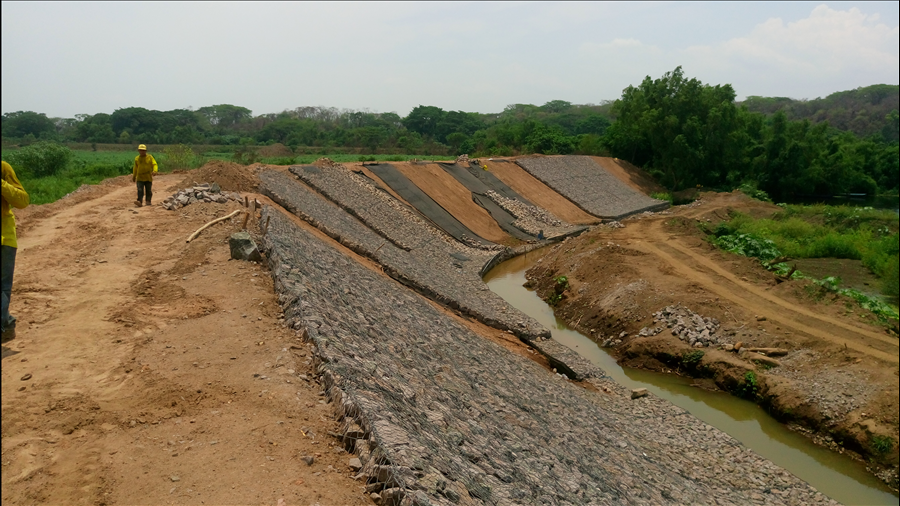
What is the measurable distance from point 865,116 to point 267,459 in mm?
99110

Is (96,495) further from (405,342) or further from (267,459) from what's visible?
(405,342)

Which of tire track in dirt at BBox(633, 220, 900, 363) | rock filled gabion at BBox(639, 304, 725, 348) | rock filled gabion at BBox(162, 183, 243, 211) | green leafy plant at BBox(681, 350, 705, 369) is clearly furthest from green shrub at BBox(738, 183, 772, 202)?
rock filled gabion at BBox(162, 183, 243, 211)

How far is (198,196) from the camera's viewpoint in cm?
1509

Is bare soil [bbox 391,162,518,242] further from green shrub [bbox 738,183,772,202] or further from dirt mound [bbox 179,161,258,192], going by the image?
green shrub [bbox 738,183,772,202]

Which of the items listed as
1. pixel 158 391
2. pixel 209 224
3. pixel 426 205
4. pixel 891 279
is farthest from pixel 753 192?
pixel 158 391

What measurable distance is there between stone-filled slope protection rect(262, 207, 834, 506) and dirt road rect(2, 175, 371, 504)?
0.41 m

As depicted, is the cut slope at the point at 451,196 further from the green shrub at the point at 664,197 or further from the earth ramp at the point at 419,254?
the green shrub at the point at 664,197

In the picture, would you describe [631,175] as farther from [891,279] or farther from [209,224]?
[209,224]

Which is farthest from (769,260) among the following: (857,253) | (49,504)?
(49,504)

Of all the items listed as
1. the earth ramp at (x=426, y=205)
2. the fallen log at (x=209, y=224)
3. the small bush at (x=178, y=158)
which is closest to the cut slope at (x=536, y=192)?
the earth ramp at (x=426, y=205)

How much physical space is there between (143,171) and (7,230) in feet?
26.4

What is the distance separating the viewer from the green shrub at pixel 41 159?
22.9 metres

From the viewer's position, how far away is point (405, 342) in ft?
32.2

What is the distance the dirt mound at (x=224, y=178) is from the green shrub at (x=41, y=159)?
928 centimetres
